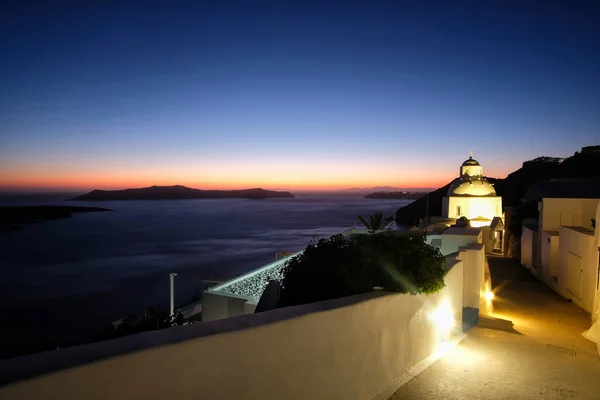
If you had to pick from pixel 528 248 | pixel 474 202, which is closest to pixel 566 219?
pixel 528 248

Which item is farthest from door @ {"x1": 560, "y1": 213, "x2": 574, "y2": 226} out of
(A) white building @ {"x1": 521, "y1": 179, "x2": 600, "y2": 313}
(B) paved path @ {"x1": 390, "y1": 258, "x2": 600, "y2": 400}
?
(B) paved path @ {"x1": 390, "y1": 258, "x2": 600, "y2": 400}

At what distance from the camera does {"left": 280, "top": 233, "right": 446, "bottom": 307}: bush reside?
583cm

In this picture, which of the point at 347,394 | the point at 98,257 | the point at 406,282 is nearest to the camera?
the point at 347,394

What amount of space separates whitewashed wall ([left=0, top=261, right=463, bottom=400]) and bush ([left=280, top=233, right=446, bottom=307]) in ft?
1.07

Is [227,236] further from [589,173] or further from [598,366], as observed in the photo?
[598,366]

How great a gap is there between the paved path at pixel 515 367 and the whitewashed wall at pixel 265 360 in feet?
2.20

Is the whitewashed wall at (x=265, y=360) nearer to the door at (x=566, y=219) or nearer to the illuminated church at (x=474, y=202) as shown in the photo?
the door at (x=566, y=219)

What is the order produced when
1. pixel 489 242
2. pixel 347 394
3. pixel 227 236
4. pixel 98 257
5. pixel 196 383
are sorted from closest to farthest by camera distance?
pixel 196 383, pixel 347 394, pixel 489 242, pixel 98 257, pixel 227 236

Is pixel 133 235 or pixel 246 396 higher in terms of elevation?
pixel 246 396

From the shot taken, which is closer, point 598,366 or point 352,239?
point 352,239

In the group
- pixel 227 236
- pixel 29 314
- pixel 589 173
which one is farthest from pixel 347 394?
pixel 227 236

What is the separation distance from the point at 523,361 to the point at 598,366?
1373 millimetres

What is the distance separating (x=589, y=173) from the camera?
191ft

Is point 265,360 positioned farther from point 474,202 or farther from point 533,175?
point 533,175
